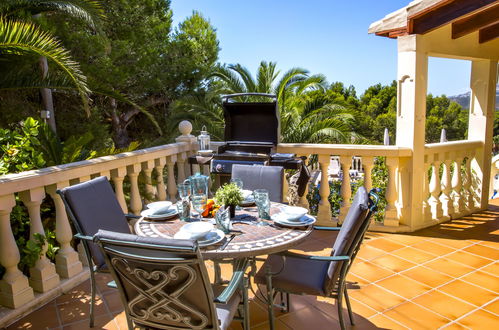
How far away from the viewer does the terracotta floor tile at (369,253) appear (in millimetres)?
3482

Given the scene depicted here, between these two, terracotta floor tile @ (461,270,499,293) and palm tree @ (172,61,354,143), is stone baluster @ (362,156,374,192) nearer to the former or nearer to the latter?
terracotta floor tile @ (461,270,499,293)

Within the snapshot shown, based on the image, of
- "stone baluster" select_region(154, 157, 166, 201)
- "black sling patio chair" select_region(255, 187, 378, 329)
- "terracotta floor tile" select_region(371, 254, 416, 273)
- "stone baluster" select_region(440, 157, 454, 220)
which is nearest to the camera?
"black sling patio chair" select_region(255, 187, 378, 329)

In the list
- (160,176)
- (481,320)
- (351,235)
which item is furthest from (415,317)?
(160,176)

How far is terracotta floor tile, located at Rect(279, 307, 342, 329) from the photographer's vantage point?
94.8 inches

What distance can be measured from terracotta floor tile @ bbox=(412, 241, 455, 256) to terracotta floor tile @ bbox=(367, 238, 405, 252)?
17cm

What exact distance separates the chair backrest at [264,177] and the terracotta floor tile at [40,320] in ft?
5.39

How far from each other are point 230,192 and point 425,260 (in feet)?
7.17

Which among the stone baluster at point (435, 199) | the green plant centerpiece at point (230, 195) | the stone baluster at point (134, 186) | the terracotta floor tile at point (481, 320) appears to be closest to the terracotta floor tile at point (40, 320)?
the stone baluster at point (134, 186)

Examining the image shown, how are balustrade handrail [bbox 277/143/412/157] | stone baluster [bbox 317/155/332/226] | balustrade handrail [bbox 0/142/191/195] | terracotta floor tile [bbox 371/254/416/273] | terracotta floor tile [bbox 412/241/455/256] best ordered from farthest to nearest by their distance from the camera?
stone baluster [bbox 317/155/332/226]
balustrade handrail [bbox 277/143/412/157]
terracotta floor tile [bbox 412/241/455/256]
terracotta floor tile [bbox 371/254/416/273]
balustrade handrail [bbox 0/142/191/195]

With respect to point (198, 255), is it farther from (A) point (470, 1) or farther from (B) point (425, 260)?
(A) point (470, 1)

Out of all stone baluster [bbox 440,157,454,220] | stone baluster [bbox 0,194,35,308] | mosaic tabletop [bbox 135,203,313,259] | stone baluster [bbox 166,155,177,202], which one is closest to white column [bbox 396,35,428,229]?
stone baluster [bbox 440,157,454,220]

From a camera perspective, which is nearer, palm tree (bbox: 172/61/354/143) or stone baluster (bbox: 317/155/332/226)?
stone baluster (bbox: 317/155/332/226)

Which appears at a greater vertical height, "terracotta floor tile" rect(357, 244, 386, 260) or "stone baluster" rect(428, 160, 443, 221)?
"stone baluster" rect(428, 160, 443, 221)

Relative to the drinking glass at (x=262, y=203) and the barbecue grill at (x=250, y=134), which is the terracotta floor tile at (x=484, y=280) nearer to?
the barbecue grill at (x=250, y=134)
